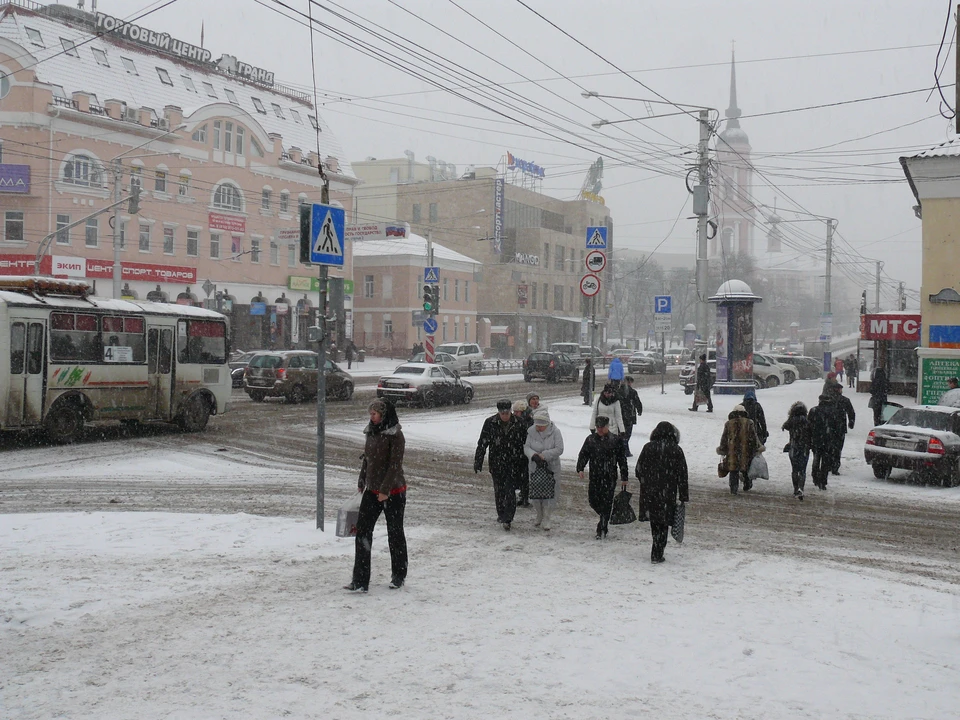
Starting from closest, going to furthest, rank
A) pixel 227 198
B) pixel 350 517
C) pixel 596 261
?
1. pixel 350 517
2. pixel 596 261
3. pixel 227 198

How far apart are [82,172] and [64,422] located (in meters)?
29.9

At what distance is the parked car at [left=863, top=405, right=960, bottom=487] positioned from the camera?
50.8 ft

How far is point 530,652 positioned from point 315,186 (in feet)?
184

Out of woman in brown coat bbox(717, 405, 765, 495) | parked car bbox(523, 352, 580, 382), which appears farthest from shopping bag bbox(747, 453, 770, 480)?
parked car bbox(523, 352, 580, 382)

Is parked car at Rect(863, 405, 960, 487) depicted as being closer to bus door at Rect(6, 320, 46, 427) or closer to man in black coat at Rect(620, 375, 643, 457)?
man in black coat at Rect(620, 375, 643, 457)

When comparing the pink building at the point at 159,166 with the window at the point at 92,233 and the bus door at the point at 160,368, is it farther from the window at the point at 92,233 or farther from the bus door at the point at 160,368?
the bus door at the point at 160,368

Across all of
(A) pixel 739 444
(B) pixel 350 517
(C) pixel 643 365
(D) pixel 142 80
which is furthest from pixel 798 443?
(D) pixel 142 80

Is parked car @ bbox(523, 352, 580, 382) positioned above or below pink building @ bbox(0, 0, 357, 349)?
below

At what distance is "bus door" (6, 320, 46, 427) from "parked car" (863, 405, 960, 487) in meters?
15.2

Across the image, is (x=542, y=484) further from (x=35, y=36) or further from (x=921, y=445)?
(x=35, y=36)

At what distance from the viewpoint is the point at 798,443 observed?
14219 mm

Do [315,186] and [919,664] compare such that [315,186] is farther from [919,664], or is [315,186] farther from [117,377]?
[919,664]

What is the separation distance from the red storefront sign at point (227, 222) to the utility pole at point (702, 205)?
3207cm

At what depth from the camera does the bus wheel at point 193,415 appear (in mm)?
20156
